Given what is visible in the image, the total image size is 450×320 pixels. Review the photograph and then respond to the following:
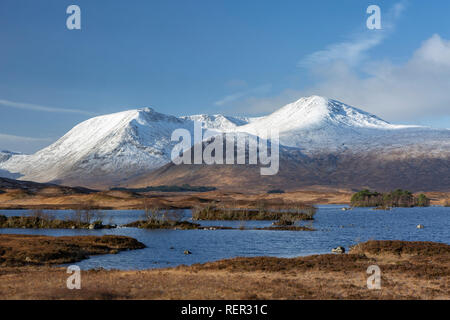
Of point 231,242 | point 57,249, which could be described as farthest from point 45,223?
point 57,249

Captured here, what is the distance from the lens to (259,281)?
36031 millimetres

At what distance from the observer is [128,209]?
631 ft

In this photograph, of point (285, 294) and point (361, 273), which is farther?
point (361, 273)

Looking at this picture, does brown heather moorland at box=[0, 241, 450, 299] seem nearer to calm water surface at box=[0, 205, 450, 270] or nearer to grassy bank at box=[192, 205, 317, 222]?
calm water surface at box=[0, 205, 450, 270]

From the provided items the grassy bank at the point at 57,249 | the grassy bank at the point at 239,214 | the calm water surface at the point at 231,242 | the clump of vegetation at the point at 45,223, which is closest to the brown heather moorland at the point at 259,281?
the grassy bank at the point at 57,249

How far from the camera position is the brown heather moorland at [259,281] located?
29.7m

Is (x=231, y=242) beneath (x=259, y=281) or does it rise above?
beneath

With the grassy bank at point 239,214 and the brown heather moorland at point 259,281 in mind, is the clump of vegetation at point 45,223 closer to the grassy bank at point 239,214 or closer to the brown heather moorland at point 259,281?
the grassy bank at point 239,214

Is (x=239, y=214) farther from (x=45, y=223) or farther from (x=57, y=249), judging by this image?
(x=57, y=249)

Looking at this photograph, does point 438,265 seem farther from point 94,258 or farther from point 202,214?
point 202,214

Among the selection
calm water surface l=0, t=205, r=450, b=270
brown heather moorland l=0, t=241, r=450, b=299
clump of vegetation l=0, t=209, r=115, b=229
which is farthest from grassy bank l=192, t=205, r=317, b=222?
brown heather moorland l=0, t=241, r=450, b=299
